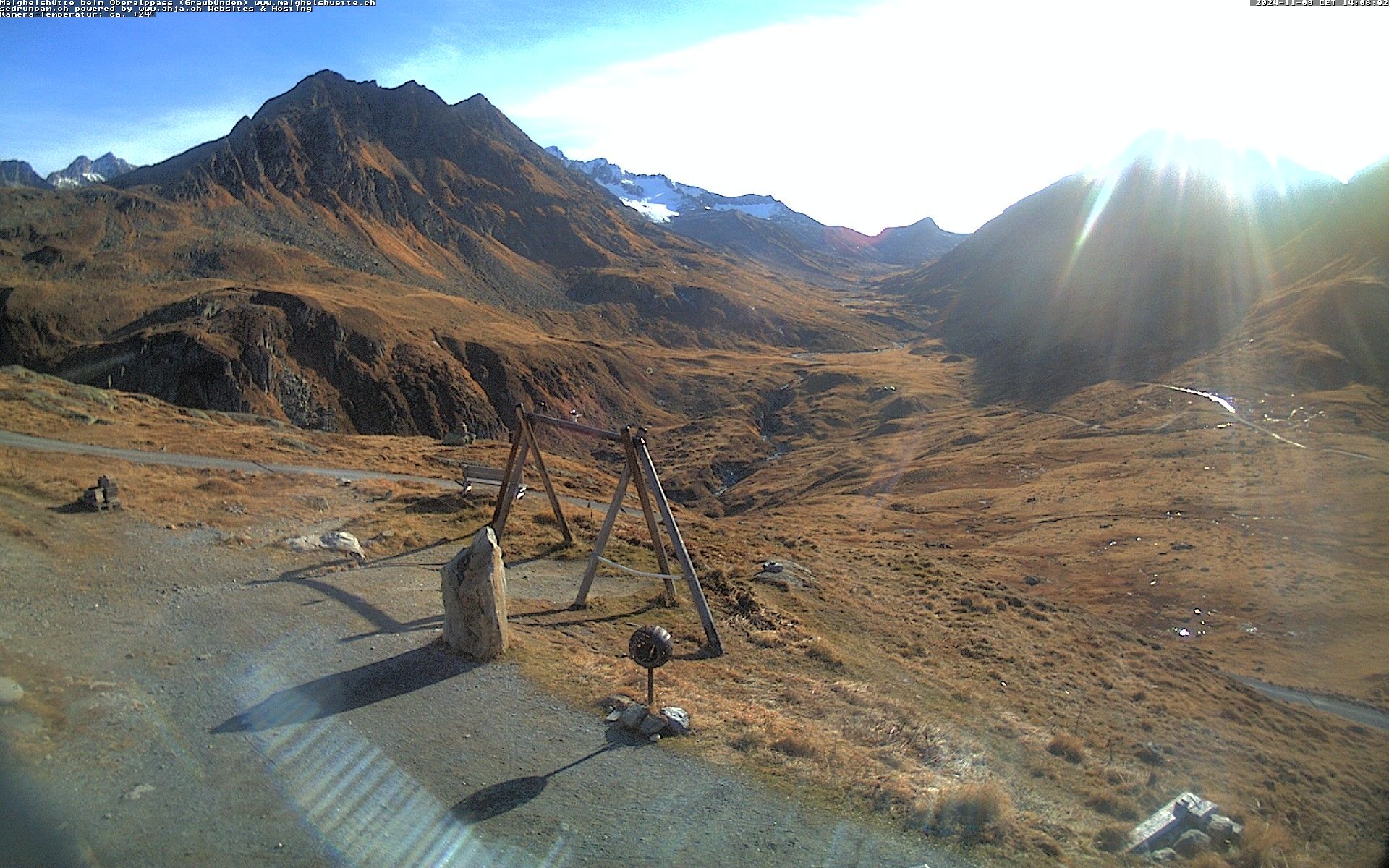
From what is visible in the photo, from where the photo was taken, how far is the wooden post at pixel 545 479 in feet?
58.9

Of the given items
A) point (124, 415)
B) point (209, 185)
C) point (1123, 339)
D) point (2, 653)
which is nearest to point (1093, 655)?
point (2, 653)

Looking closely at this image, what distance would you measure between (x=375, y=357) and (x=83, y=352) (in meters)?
20.8

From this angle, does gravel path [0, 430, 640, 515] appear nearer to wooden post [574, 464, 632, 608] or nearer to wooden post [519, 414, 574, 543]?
wooden post [519, 414, 574, 543]

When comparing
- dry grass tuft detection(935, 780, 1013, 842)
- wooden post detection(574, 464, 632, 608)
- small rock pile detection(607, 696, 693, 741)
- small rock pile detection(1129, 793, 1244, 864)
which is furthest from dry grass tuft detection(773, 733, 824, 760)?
wooden post detection(574, 464, 632, 608)

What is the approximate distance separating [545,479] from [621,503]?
356cm

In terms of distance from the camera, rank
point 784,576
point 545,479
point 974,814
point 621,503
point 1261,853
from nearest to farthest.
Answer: point 974,814 < point 1261,853 < point 621,503 < point 545,479 < point 784,576

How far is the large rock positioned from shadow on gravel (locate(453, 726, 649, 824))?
292 centimetres

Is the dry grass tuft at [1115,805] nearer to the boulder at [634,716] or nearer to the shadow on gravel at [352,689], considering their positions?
the boulder at [634,716]

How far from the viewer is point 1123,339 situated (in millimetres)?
107875

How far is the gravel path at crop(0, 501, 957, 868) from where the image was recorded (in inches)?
262

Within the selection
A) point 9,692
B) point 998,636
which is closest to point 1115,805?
point 998,636

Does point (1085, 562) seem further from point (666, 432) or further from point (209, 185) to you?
point (209, 185)

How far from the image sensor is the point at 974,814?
802 cm

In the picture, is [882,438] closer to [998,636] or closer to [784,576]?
[998,636]
